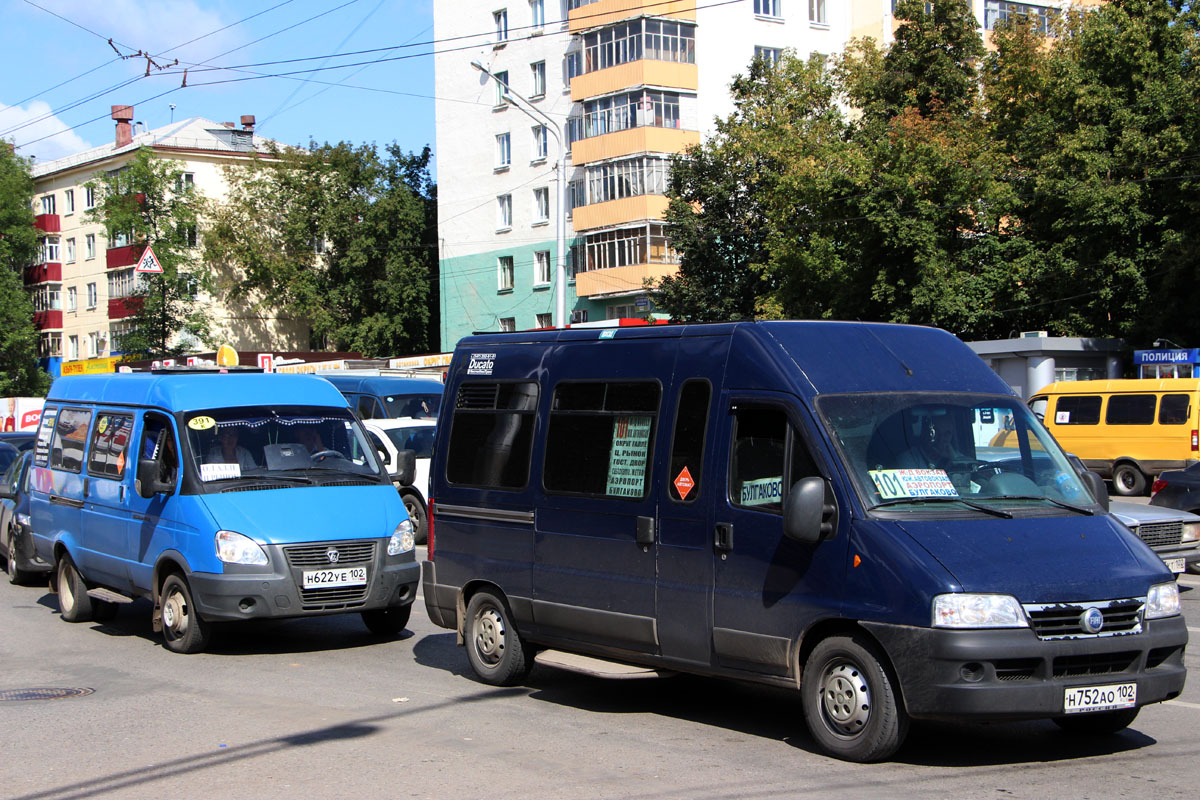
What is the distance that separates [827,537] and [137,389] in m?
7.61

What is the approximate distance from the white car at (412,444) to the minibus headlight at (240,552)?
8.61 metres

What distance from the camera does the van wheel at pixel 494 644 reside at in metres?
8.98

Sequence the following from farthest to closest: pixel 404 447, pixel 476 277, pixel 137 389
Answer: pixel 476 277 < pixel 404 447 < pixel 137 389

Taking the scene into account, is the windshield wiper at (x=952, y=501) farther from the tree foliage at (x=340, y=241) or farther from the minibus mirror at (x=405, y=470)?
the tree foliage at (x=340, y=241)

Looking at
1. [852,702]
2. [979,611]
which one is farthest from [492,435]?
[979,611]

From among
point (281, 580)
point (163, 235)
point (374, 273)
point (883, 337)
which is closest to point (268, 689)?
point (281, 580)

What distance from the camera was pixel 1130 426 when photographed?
27.3m

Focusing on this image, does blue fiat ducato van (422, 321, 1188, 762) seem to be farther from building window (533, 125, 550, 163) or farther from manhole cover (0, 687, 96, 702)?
building window (533, 125, 550, 163)

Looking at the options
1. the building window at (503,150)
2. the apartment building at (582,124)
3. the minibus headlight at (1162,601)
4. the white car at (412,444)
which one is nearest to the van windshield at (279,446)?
the minibus headlight at (1162,601)

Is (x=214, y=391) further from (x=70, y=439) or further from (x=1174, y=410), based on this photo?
(x=1174, y=410)

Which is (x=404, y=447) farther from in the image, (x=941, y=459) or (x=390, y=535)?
(x=941, y=459)

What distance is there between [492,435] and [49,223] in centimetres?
8349

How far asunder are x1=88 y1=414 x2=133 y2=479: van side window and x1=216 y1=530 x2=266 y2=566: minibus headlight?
2031 millimetres

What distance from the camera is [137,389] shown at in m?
12.1
